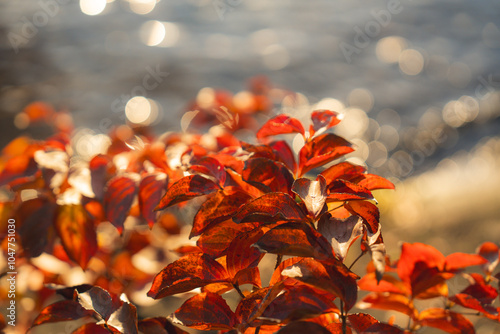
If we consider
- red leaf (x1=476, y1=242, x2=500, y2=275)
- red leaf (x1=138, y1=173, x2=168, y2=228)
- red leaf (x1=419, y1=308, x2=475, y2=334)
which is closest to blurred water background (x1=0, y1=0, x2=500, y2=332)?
red leaf (x1=476, y1=242, x2=500, y2=275)

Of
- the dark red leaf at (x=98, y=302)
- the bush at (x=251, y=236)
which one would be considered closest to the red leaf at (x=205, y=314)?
the bush at (x=251, y=236)

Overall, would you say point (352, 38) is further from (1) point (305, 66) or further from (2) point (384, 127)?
(2) point (384, 127)

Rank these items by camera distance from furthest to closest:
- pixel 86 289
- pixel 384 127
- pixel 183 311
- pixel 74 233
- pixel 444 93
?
pixel 444 93, pixel 384 127, pixel 74 233, pixel 86 289, pixel 183 311

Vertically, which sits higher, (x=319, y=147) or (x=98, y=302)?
(x=319, y=147)

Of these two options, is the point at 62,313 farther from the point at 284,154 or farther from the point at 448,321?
the point at 448,321

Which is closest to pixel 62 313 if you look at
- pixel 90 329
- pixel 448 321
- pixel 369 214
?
pixel 90 329

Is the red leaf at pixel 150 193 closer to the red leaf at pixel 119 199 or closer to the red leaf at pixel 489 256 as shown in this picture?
the red leaf at pixel 119 199

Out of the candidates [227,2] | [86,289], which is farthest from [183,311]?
[227,2]
